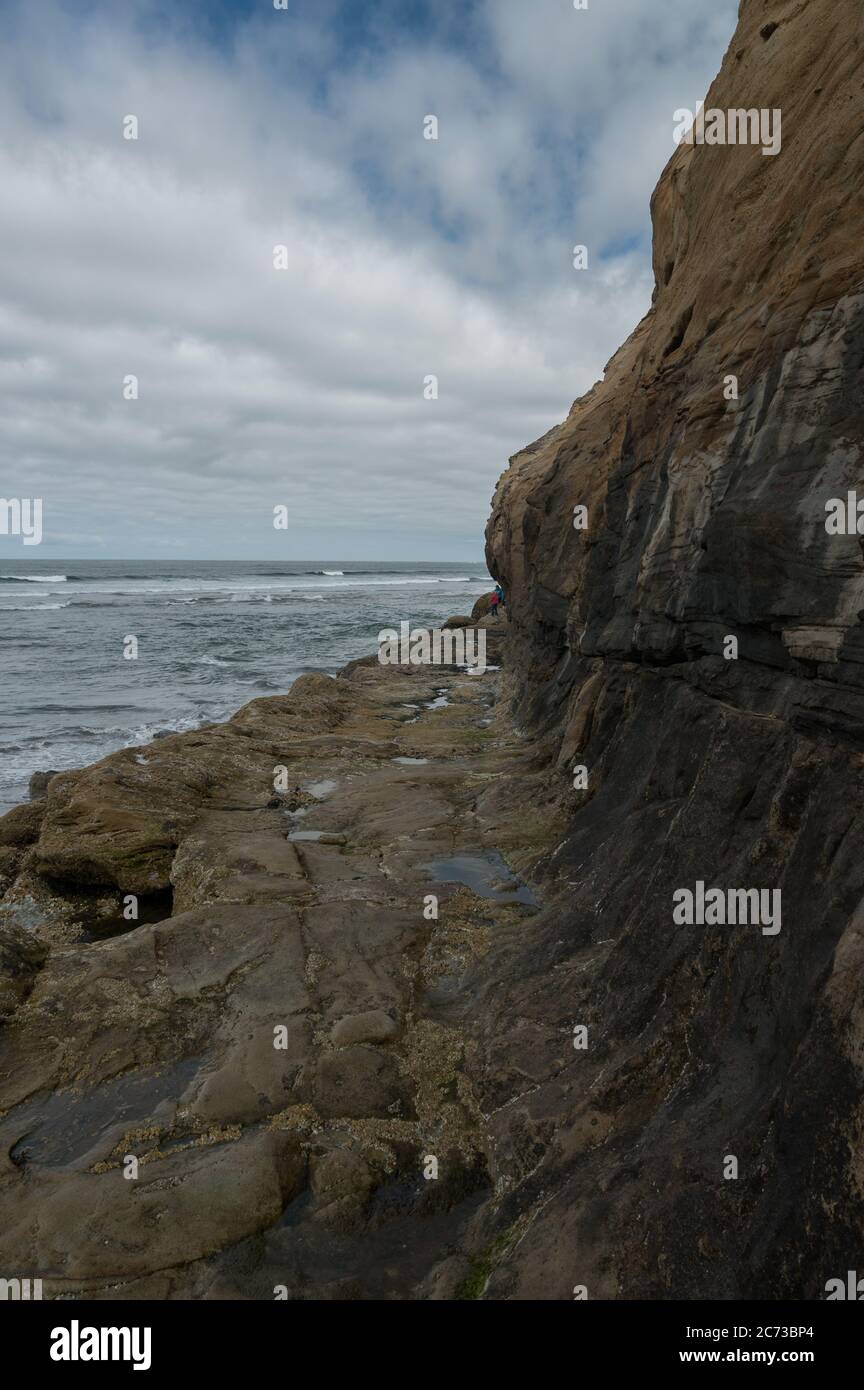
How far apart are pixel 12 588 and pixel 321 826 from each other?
117847 millimetres

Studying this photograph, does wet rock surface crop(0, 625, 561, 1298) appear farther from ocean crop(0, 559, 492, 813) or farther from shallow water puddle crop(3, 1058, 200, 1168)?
ocean crop(0, 559, 492, 813)

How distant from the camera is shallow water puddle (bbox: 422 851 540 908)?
1075cm

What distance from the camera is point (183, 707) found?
30906 mm

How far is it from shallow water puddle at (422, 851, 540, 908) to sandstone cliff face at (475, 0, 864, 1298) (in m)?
0.61

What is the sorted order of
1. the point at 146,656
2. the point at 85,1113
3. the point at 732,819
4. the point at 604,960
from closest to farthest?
the point at 732,819, the point at 85,1113, the point at 604,960, the point at 146,656

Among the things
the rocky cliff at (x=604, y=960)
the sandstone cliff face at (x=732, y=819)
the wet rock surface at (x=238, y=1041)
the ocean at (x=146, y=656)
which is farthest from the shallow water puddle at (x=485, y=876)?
the ocean at (x=146, y=656)

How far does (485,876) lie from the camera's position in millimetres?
11469

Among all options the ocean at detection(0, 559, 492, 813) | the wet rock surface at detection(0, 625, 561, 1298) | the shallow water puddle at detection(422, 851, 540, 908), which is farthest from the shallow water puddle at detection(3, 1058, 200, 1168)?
the ocean at detection(0, 559, 492, 813)

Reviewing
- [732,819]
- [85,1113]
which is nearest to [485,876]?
[732,819]

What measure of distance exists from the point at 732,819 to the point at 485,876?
17.5ft

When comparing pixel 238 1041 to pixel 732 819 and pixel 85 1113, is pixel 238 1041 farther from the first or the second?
pixel 732 819

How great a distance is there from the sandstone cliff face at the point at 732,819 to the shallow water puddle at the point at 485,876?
2.01 ft
